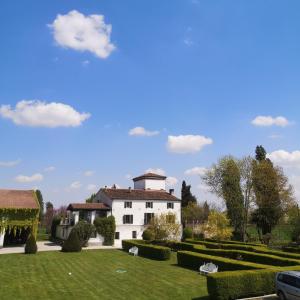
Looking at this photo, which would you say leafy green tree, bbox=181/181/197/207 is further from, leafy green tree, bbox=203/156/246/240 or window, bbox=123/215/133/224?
window, bbox=123/215/133/224

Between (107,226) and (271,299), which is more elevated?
(107,226)

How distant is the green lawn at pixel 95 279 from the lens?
22.0 meters

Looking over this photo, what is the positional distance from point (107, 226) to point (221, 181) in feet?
84.2

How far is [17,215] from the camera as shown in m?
50.4

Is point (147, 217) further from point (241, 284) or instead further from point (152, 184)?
point (241, 284)

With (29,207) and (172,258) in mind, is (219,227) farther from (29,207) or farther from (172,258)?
(29,207)

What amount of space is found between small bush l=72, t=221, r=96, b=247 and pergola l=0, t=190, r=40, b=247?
19.6ft

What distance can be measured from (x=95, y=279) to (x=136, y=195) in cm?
3365

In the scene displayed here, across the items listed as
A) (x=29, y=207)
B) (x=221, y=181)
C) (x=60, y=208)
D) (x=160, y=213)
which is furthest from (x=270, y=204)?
(x=60, y=208)

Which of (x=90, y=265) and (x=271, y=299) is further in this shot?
(x=90, y=265)


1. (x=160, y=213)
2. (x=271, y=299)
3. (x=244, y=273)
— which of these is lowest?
(x=271, y=299)

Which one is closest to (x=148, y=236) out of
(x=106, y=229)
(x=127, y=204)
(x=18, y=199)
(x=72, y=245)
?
(x=106, y=229)

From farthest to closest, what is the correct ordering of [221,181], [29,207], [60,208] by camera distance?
1. [60,208]
2. [221,181]
3. [29,207]

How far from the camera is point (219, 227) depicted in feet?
182
